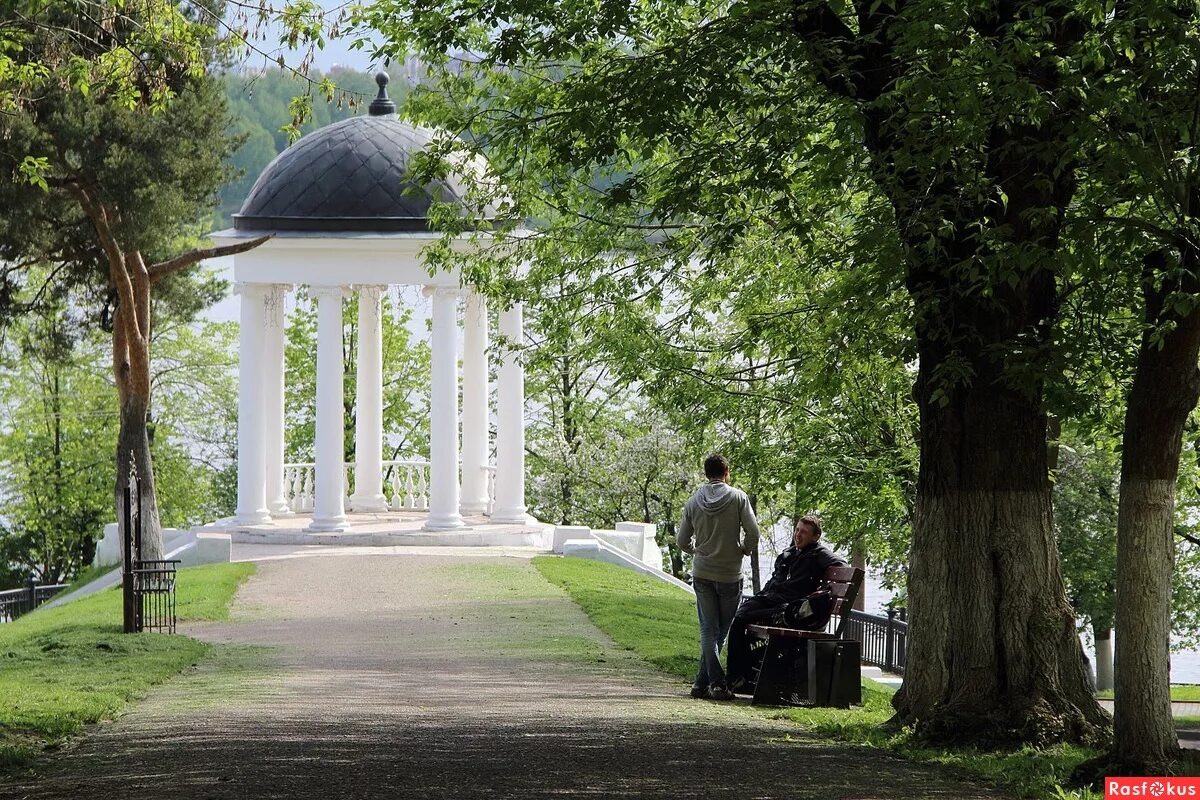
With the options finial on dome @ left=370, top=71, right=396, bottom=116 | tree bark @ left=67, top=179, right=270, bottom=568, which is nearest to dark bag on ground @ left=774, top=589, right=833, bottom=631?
tree bark @ left=67, top=179, right=270, bottom=568

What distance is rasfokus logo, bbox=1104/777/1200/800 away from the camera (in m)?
7.45

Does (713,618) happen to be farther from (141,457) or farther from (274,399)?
(274,399)

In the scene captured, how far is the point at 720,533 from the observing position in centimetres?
1185

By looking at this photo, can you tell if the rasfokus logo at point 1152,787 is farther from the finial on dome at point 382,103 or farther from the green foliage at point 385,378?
the green foliage at point 385,378

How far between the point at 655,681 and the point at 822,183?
4.74 metres

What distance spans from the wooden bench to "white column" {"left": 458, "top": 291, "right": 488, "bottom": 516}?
1941cm

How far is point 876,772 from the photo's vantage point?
8.49m

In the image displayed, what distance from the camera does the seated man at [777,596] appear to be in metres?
12.0

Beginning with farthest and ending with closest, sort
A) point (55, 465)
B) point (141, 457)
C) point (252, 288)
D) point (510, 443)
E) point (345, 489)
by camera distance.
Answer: point (55, 465), point (345, 489), point (510, 443), point (252, 288), point (141, 457)

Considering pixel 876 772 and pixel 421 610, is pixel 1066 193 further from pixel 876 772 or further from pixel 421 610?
pixel 421 610

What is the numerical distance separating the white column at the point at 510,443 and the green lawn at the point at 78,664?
8182 mm

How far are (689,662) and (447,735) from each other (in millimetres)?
4914

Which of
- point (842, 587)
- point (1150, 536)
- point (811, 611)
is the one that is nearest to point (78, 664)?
point (811, 611)

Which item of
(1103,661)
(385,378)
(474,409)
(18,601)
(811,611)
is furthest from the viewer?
(385,378)
